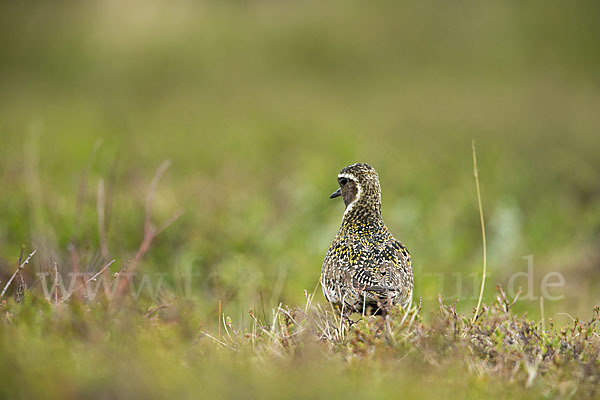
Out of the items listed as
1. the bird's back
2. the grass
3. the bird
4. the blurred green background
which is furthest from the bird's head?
the blurred green background

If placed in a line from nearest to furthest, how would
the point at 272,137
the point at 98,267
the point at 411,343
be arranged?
the point at 411,343
the point at 98,267
the point at 272,137

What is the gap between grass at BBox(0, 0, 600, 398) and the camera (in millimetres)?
4129

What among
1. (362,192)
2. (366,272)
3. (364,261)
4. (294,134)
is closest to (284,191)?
(294,134)

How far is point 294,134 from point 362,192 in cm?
1395

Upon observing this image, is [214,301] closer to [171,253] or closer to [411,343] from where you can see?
[171,253]

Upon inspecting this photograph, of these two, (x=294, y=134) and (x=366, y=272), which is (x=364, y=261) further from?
(x=294, y=134)

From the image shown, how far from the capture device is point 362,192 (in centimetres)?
643

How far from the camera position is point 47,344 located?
12.3 ft

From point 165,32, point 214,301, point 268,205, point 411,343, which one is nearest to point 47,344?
point 411,343

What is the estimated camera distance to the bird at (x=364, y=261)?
5375 millimetres

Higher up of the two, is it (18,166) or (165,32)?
(165,32)

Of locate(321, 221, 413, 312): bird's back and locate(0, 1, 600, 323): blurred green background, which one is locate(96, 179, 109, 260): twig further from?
locate(321, 221, 413, 312): bird's back

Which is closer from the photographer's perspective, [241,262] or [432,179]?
[241,262]

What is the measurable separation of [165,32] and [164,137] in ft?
35.3
